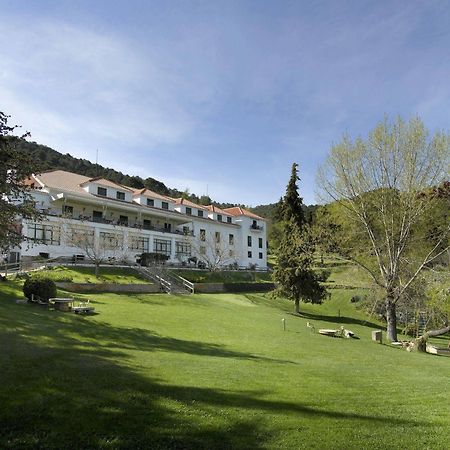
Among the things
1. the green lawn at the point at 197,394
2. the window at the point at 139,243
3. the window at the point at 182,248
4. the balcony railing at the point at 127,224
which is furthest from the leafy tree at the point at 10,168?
the window at the point at 182,248

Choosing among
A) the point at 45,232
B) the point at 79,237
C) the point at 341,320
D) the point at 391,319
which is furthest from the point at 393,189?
the point at 45,232

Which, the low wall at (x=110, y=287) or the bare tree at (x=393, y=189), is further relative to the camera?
the low wall at (x=110, y=287)

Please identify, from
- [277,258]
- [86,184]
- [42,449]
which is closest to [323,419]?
[42,449]

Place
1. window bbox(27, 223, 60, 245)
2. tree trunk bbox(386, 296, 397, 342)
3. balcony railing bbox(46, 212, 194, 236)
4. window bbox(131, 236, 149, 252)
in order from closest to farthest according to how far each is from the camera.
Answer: tree trunk bbox(386, 296, 397, 342), window bbox(27, 223, 60, 245), balcony railing bbox(46, 212, 194, 236), window bbox(131, 236, 149, 252)

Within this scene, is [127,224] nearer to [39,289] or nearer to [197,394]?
[39,289]

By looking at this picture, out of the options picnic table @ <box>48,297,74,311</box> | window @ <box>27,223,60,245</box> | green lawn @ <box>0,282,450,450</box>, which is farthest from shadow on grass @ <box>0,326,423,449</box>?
window @ <box>27,223,60,245</box>

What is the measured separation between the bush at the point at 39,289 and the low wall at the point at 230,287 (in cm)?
1995

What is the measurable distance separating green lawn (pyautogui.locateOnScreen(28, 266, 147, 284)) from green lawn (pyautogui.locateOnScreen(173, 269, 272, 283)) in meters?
6.73

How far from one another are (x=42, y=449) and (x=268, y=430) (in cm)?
333

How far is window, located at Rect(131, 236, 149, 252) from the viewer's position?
5161 cm

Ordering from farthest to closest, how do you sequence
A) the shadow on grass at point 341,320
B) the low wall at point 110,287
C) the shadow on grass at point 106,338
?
1. the shadow on grass at point 341,320
2. the low wall at point 110,287
3. the shadow on grass at point 106,338

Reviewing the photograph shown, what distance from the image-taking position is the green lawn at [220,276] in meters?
46.6

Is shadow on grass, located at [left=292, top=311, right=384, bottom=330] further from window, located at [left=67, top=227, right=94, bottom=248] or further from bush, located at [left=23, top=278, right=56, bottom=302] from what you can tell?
bush, located at [left=23, top=278, right=56, bottom=302]

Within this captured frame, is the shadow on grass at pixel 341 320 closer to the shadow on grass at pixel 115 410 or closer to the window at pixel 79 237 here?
the window at pixel 79 237
